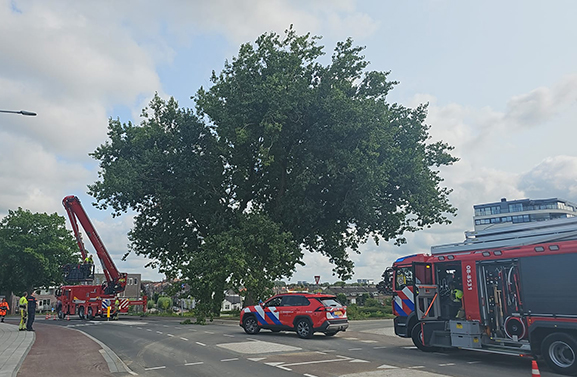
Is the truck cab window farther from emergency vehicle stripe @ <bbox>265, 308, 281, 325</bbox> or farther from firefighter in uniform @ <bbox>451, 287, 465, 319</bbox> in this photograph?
emergency vehicle stripe @ <bbox>265, 308, 281, 325</bbox>

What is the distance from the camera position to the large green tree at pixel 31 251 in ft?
176

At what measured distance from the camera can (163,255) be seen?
108 feet

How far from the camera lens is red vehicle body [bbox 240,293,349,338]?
56.3 ft

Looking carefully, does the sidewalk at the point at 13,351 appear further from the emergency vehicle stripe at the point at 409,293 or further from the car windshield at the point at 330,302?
the emergency vehicle stripe at the point at 409,293

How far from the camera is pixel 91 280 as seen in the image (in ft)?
107

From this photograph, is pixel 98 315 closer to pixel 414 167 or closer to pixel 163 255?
pixel 163 255

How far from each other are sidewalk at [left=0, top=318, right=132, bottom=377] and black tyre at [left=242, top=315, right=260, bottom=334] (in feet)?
17.7

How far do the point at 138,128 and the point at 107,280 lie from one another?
10368mm

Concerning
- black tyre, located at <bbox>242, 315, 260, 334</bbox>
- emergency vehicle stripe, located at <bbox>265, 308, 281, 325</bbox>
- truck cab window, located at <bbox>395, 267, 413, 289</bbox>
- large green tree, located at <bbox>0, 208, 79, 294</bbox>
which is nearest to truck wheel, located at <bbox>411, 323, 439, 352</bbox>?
truck cab window, located at <bbox>395, 267, 413, 289</bbox>

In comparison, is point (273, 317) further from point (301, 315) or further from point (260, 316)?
point (301, 315)

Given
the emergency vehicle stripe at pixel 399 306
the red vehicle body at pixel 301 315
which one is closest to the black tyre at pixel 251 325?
the red vehicle body at pixel 301 315

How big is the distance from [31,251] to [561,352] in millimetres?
54582

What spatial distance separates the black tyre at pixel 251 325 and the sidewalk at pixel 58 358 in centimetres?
538

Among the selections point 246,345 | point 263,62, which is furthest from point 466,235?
point 263,62
